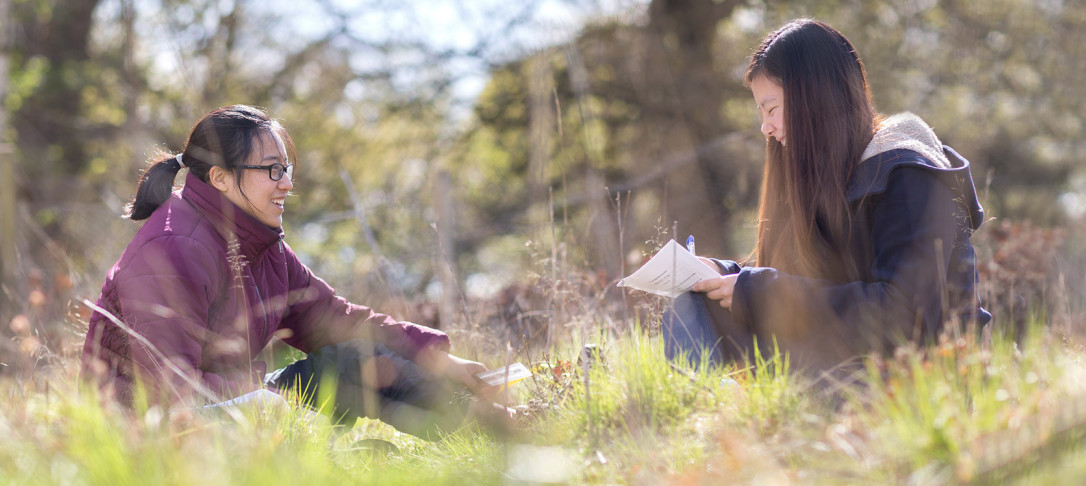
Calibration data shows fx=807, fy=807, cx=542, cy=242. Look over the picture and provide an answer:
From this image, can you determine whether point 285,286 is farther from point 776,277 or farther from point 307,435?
point 776,277

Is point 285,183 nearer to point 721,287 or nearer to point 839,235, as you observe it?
point 721,287

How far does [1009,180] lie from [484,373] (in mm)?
8516

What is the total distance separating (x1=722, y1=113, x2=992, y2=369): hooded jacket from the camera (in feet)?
7.55

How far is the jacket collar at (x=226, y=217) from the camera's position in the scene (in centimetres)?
280

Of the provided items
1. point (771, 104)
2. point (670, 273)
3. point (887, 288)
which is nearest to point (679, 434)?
point (670, 273)

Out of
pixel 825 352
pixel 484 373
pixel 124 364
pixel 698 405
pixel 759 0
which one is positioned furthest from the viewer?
pixel 759 0

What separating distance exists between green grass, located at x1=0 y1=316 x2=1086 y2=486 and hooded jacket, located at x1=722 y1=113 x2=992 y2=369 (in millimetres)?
138

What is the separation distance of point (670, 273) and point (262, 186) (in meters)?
1.51

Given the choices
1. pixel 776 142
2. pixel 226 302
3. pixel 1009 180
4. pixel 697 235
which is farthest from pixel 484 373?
pixel 1009 180

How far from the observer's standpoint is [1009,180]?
30.7 ft

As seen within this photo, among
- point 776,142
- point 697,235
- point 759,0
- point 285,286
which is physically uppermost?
point 759,0

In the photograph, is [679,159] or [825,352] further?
[679,159]

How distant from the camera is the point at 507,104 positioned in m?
9.64

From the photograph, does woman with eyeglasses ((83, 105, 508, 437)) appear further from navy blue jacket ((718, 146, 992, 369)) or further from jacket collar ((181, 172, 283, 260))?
navy blue jacket ((718, 146, 992, 369))
